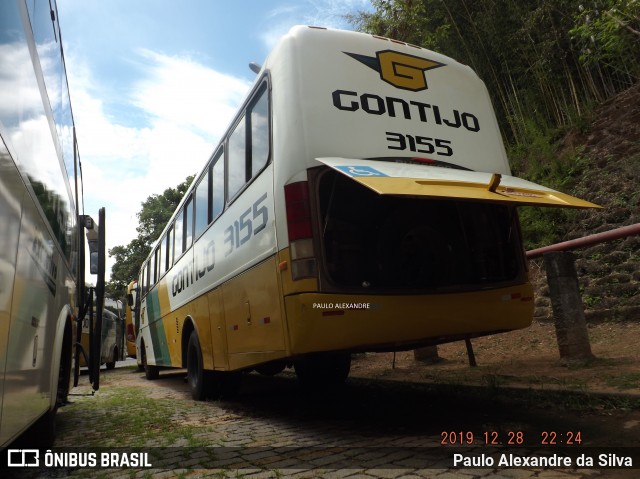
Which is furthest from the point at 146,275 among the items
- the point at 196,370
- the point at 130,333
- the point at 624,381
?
the point at 624,381

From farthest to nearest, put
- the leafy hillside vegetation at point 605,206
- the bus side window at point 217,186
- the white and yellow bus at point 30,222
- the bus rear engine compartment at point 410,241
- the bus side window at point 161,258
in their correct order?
the bus side window at point 161,258 → the leafy hillside vegetation at point 605,206 → the bus side window at point 217,186 → the bus rear engine compartment at point 410,241 → the white and yellow bus at point 30,222

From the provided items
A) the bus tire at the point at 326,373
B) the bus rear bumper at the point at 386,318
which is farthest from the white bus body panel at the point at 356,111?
the bus tire at the point at 326,373

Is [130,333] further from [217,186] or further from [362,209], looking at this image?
[362,209]

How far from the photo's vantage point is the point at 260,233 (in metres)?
4.16

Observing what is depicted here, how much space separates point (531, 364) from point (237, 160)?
439 cm

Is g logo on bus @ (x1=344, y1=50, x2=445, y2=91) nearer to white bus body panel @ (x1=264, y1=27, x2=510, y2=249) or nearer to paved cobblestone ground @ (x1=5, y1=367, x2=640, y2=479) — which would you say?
white bus body panel @ (x1=264, y1=27, x2=510, y2=249)

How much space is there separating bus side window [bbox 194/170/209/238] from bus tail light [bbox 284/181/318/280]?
268 centimetres

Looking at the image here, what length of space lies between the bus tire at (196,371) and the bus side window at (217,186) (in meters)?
1.73

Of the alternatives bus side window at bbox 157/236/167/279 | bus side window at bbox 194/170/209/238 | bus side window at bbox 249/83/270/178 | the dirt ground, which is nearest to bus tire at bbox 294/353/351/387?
the dirt ground

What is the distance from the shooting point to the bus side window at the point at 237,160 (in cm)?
483

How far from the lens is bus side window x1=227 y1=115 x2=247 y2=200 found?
4.83 meters

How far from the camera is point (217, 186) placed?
577cm

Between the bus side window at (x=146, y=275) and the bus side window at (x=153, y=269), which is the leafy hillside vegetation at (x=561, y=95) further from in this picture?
the bus side window at (x=146, y=275)

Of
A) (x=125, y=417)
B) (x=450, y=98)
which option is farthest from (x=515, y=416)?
(x=125, y=417)
